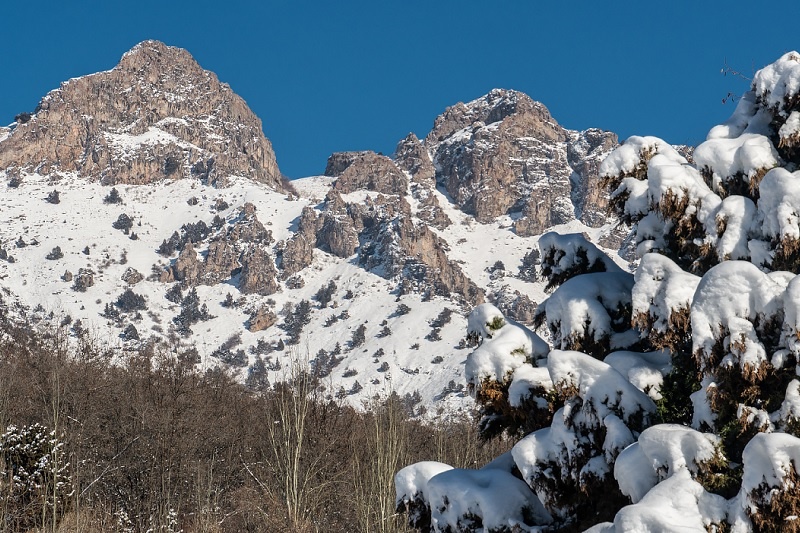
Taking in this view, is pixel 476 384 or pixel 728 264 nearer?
pixel 728 264

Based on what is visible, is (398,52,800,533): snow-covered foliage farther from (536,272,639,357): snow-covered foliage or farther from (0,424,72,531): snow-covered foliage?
(0,424,72,531): snow-covered foliage

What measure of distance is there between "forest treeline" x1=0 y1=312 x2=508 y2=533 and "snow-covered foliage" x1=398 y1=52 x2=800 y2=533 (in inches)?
543

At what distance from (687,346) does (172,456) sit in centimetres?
2575

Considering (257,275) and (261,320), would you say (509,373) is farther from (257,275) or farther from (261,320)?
(257,275)

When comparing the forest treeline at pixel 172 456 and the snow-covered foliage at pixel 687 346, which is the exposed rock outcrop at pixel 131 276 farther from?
the snow-covered foliage at pixel 687 346

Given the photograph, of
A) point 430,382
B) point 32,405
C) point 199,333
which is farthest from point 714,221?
point 199,333

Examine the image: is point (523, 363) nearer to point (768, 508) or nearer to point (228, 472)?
point (768, 508)

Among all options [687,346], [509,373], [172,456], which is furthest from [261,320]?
[687,346]

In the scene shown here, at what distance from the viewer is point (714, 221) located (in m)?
8.11

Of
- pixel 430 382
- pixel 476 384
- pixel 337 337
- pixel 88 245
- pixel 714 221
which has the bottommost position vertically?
pixel 476 384

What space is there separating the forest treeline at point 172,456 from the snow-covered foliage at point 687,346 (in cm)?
1380

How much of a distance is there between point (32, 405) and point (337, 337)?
141 metres

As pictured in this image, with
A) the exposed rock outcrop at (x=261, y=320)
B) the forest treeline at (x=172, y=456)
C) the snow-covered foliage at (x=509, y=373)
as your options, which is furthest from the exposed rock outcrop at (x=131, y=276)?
the snow-covered foliage at (x=509, y=373)

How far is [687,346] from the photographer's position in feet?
26.2
